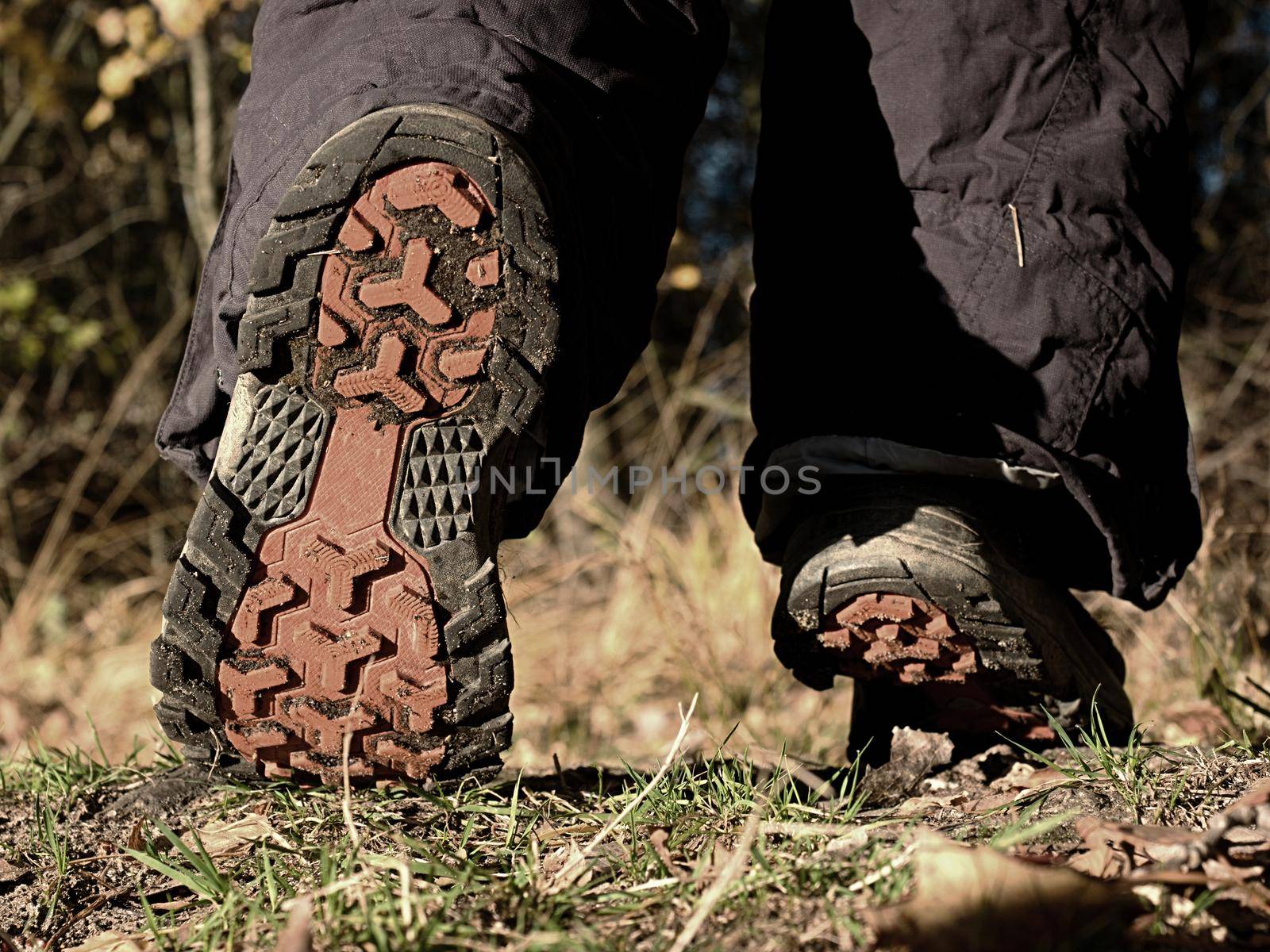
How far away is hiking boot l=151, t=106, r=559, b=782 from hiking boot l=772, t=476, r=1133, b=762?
43 centimetres

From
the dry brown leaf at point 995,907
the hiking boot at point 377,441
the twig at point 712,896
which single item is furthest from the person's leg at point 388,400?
the dry brown leaf at point 995,907

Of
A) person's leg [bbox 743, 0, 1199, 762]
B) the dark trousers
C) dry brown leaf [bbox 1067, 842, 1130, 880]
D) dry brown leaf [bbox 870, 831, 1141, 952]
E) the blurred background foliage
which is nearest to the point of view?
dry brown leaf [bbox 870, 831, 1141, 952]

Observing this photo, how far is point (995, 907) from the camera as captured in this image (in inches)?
33.0

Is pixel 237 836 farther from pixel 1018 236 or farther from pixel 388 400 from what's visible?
pixel 1018 236

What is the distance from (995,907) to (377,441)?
30.8 inches

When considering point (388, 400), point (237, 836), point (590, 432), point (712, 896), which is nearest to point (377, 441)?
point (388, 400)

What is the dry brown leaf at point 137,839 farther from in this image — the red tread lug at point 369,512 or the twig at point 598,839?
the twig at point 598,839

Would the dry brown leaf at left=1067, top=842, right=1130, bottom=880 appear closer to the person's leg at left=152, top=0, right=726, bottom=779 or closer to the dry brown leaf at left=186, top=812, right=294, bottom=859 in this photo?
the person's leg at left=152, top=0, right=726, bottom=779

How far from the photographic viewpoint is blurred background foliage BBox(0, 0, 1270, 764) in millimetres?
2906

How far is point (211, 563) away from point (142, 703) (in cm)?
283

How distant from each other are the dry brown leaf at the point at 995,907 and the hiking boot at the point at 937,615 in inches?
20.9

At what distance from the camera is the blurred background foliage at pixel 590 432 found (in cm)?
291

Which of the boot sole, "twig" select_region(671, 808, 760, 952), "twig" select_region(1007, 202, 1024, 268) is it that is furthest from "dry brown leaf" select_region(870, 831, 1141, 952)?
"twig" select_region(1007, 202, 1024, 268)

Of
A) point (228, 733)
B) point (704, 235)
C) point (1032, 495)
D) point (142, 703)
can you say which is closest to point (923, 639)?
point (1032, 495)
